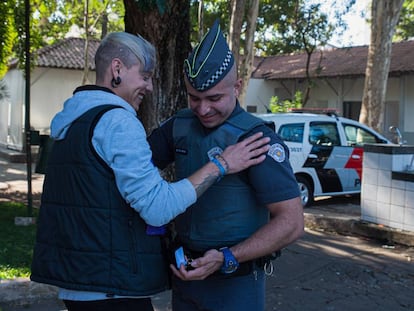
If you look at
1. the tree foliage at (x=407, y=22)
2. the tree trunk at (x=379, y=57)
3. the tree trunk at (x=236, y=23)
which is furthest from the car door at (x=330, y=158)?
the tree foliage at (x=407, y=22)

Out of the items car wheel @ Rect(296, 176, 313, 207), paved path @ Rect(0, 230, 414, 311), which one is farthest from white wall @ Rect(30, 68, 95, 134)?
paved path @ Rect(0, 230, 414, 311)

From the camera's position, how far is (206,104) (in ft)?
7.16

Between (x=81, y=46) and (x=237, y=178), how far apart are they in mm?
23993

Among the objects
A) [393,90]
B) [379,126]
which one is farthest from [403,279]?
[393,90]

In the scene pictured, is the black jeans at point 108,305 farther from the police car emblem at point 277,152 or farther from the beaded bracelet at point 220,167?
the police car emblem at point 277,152

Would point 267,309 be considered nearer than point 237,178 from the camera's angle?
No

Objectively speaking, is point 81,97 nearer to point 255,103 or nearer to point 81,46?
point 81,46

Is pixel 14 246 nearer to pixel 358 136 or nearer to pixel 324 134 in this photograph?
pixel 324 134

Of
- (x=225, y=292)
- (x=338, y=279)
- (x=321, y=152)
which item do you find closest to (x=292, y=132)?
(x=321, y=152)

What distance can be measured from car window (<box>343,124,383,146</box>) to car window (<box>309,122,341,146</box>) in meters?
0.31

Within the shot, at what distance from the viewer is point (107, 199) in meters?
1.86

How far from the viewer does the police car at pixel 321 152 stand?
9883mm

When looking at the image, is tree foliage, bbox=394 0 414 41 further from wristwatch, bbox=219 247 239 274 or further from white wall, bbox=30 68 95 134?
wristwatch, bbox=219 247 239 274

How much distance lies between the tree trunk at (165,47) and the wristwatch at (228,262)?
233 centimetres
